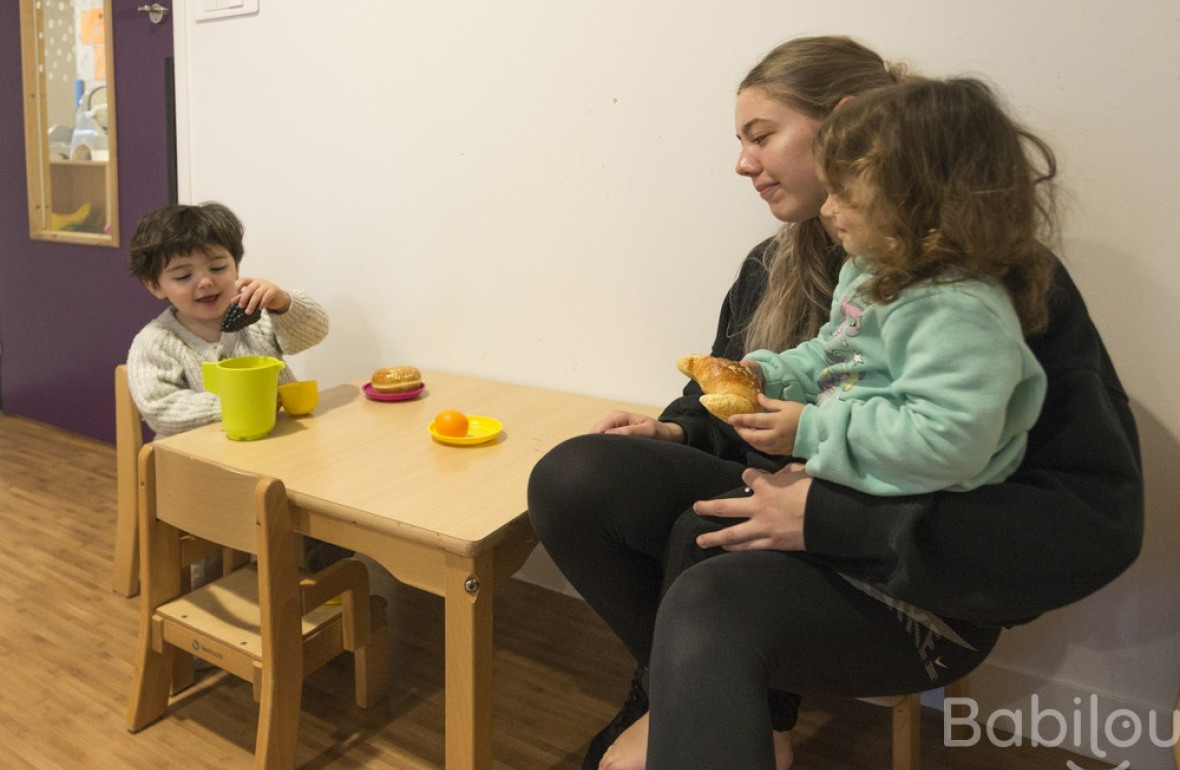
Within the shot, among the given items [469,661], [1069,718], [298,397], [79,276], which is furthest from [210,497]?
[79,276]

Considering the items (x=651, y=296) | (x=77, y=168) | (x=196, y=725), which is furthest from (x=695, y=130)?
(x=77, y=168)

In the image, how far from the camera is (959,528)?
0.79 meters

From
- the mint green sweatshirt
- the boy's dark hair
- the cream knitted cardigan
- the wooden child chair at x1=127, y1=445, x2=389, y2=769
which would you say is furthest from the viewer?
the boy's dark hair

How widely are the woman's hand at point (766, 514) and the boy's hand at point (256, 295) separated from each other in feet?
3.02

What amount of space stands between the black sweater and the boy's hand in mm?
1034

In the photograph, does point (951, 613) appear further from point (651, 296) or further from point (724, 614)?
point (651, 296)

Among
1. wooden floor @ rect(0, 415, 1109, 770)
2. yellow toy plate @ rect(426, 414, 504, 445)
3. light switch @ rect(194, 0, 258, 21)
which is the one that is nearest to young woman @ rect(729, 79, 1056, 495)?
A: yellow toy plate @ rect(426, 414, 504, 445)

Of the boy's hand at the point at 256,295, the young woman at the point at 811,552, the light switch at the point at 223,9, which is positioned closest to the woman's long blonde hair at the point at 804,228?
the young woman at the point at 811,552

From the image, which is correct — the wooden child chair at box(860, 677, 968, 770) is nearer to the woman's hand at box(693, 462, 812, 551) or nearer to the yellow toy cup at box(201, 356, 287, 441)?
the woman's hand at box(693, 462, 812, 551)

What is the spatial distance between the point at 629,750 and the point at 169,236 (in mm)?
1154

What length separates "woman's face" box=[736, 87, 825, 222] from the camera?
40.7 inches

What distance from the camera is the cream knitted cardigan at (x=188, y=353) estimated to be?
1383mm

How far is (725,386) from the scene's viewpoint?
36.7 inches

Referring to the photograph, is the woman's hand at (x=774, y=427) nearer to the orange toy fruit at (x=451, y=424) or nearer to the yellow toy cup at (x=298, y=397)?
the orange toy fruit at (x=451, y=424)
